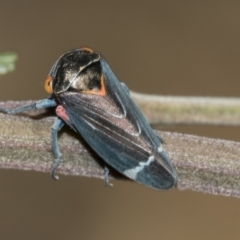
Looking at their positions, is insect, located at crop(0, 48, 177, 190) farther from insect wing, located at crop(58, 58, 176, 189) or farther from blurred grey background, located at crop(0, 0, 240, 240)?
blurred grey background, located at crop(0, 0, 240, 240)

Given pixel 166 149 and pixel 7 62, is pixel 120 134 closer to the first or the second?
pixel 166 149

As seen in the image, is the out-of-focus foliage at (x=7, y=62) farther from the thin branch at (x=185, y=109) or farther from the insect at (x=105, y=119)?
the thin branch at (x=185, y=109)

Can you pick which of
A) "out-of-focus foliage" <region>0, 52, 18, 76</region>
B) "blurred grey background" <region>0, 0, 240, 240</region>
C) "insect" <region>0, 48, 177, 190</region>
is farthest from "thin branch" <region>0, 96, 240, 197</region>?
"blurred grey background" <region>0, 0, 240, 240</region>

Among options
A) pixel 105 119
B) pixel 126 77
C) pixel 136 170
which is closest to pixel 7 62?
pixel 105 119

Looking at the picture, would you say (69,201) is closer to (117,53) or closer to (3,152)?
(117,53)

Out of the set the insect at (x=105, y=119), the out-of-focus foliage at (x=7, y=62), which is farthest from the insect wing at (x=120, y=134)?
the out-of-focus foliage at (x=7, y=62)

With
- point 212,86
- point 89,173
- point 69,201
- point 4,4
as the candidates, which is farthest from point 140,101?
point 4,4

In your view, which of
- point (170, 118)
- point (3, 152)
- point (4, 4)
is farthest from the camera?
point (4, 4)
